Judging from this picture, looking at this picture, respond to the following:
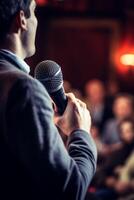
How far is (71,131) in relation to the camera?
1.58 metres

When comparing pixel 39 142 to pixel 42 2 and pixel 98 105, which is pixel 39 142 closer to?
pixel 98 105

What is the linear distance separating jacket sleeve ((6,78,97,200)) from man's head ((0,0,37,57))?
7.0 inches

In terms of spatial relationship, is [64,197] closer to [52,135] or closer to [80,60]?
[52,135]

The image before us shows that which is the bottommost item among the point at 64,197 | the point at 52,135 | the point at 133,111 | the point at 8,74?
the point at 133,111

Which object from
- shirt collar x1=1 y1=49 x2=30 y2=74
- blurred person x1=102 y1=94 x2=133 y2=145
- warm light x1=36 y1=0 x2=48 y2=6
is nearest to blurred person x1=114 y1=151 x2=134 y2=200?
blurred person x1=102 y1=94 x2=133 y2=145

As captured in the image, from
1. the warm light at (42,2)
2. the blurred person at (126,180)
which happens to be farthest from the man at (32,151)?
the warm light at (42,2)

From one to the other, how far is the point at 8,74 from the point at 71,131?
0.81ft

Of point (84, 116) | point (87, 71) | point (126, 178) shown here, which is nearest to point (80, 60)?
point (87, 71)

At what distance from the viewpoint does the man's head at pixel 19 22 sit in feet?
4.95

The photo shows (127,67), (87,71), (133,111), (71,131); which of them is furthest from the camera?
(87,71)

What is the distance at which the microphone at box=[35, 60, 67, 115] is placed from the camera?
164cm

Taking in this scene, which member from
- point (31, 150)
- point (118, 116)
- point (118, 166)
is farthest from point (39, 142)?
point (118, 116)

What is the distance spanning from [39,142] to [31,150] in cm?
3

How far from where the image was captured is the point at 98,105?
8391mm
